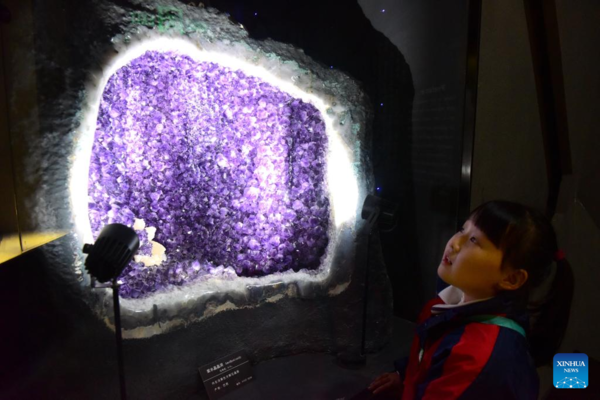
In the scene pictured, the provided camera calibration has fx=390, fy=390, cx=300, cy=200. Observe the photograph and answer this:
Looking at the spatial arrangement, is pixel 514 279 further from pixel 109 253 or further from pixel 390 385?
pixel 109 253

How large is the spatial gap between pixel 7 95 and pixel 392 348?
1855 mm

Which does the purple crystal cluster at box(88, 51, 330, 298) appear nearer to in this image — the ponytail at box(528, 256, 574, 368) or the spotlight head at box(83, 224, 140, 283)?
the spotlight head at box(83, 224, 140, 283)

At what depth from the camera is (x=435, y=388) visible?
92cm

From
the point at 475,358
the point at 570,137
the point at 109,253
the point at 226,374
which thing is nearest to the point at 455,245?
the point at 475,358

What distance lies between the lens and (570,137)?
1.91 m

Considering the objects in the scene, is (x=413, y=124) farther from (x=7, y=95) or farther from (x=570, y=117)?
(x=7, y=95)

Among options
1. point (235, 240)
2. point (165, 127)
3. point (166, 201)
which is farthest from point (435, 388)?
point (165, 127)

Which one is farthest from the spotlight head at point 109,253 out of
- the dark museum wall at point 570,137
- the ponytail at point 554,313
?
the dark museum wall at point 570,137

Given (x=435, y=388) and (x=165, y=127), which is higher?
(x=165, y=127)

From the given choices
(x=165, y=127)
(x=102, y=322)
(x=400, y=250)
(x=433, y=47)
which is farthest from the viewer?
(x=400, y=250)

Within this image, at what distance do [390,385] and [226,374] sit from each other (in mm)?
659

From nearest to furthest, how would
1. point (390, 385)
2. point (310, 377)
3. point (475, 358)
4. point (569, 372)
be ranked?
1. point (475, 358)
2. point (390, 385)
3. point (310, 377)
4. point (569, 372)

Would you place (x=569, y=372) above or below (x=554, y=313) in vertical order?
below

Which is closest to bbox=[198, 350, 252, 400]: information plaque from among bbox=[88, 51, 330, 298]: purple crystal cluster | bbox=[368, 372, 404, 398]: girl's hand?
bbox=[88, 51, 330, 298]: purple crystal cluster
